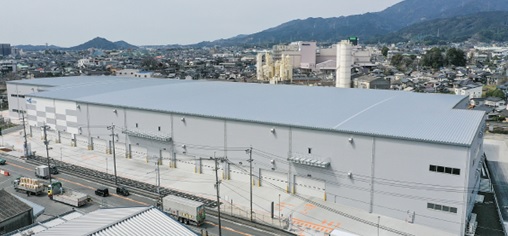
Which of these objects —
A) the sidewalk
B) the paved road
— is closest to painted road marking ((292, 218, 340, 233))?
the sidewalk

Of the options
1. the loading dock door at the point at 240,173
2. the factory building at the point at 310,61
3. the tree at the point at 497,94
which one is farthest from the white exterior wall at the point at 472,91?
the loading dock door at the point at 240,173

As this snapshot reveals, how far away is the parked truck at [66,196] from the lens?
→ 2922cm

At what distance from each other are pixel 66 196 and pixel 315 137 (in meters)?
19.5

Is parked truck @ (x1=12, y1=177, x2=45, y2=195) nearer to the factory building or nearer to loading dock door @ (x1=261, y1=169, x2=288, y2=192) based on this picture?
loading dock door @ (x1=261, y1=169, x2=288, y2=192)

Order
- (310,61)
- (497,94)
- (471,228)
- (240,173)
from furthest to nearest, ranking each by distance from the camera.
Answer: (310,61), (497,94), (240,173), (471,228)

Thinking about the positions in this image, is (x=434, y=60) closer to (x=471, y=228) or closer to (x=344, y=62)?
(x=344, y=62)

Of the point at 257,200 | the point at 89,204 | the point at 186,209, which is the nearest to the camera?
the point at 186,209

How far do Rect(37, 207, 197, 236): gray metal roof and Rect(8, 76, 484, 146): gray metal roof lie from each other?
1620 centimetres

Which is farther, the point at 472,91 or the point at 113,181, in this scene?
the point at 472,91

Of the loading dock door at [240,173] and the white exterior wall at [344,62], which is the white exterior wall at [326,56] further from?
the loading dock door at [240,173]

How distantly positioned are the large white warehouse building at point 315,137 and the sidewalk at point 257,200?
2.86ft

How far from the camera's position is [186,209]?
2592 cm

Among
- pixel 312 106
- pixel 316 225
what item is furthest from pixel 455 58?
pixel 316 225

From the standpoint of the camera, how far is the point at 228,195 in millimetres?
31312
